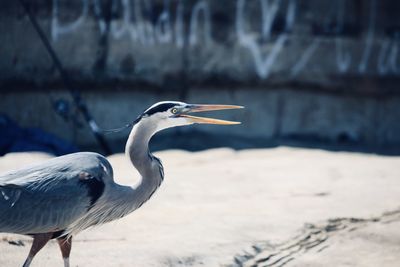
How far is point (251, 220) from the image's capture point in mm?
4898

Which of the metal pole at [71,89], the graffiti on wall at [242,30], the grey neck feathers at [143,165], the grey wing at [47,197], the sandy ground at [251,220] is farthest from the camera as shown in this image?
the graffiti on wall at [242,30]

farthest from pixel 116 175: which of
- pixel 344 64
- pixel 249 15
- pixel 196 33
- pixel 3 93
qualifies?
pixel 344 64

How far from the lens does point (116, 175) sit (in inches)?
228

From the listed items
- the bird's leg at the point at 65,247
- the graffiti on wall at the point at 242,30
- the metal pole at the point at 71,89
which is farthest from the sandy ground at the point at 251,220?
the graffiti on wall at the point at 242,30

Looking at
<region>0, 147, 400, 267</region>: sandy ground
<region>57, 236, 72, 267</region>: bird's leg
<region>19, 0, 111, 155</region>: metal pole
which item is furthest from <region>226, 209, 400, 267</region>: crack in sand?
<region>19, 0, 111, 155</region>: metal pole

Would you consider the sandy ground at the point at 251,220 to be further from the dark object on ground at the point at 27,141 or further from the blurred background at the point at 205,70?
the blurred background at the point at 205,70

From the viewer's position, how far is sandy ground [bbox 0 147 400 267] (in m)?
4.21

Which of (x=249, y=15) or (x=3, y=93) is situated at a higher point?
(x=249, y=15)

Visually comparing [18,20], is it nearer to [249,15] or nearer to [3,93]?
[3,93]

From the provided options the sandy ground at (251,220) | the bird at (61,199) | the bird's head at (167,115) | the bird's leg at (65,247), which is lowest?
the sandy ground at (251,220)

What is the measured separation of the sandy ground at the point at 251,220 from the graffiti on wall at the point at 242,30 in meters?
1.44

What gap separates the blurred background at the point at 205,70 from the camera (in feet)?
23.1

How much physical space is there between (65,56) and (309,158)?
8.69 ft

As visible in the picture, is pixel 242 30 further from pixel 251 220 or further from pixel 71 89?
pixel 251 220
